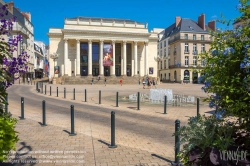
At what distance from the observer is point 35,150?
482 cm

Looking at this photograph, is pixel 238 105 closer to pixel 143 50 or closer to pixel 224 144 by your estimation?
pixel 224 144

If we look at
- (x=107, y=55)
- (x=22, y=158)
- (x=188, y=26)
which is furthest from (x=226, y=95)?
(x=188, y=26)

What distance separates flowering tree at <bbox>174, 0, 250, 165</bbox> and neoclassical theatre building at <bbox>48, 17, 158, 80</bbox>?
49.5m

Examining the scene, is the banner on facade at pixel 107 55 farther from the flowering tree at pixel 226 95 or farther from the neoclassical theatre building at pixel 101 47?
the flowering tree at pixel 226 95

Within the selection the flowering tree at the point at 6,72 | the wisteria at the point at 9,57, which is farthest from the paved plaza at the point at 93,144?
the wisteria at the point at 9,57

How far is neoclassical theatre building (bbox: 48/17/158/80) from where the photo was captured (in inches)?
2066

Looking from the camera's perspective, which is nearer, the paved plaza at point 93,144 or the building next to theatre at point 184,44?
the paved plaza at point 93,144

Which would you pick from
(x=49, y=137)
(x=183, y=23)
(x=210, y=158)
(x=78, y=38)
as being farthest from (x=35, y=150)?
(x=183, y=23)

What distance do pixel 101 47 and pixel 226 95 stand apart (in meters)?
52.7

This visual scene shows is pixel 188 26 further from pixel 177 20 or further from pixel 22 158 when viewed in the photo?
pixel 22 158

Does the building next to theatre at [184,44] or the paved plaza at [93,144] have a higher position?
the building next to theatre at [184,44]

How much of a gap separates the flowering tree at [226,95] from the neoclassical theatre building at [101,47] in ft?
162

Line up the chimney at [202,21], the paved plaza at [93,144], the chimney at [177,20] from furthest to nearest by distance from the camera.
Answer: the chimney at [177,20], the chimney at [202,21], the paved plaza at [93,144]

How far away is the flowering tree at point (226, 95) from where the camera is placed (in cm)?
202
